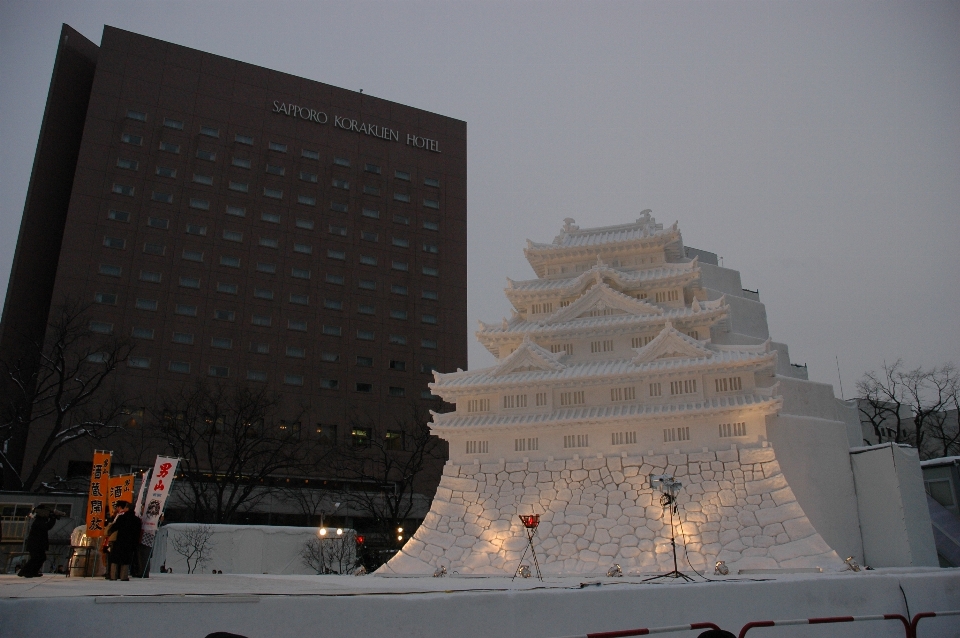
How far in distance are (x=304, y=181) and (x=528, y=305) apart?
44358 millimetres

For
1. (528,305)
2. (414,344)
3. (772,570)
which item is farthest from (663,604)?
(414,344)

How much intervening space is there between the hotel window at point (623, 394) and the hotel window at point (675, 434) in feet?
5.90

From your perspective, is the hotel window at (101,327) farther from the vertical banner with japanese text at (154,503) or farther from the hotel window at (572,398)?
the vertical banner with japanese text at (154,503)

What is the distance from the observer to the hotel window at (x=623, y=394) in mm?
26797

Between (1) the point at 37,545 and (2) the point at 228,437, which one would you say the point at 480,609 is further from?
(2) the point at 228,437

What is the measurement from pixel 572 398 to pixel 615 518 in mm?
4858

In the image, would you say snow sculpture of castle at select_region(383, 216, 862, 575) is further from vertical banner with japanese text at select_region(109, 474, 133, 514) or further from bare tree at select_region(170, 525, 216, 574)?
vertical banner with japanese text at select_region(109, 474, 133, 514)

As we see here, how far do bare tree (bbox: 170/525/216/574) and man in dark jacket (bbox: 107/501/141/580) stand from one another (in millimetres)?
13166

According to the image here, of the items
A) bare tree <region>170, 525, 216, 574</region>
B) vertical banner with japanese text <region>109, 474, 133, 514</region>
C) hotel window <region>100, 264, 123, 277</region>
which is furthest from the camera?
hotel window <region>100, 264, 123, 277</region>

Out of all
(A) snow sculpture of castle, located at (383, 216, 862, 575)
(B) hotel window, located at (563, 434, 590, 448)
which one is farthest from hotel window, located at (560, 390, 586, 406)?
(B) hotel window, located at (563, 434, 590, 448)

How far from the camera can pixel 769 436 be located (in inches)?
1020

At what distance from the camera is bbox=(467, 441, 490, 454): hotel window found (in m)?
27.6

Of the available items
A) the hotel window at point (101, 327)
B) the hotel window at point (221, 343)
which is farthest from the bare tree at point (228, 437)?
the hotel window at point (101, 327)

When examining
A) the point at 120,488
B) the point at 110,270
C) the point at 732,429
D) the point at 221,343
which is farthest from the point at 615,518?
the point at 110,270
